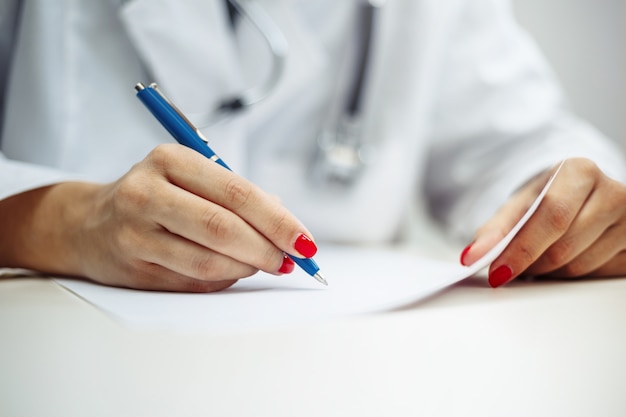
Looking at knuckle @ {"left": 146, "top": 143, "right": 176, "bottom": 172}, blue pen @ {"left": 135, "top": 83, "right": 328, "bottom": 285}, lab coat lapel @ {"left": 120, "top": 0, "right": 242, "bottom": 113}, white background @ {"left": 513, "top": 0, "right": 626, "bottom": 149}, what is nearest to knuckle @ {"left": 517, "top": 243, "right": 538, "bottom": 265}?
blue pen @ {"left": 135, "top": 83, "right": 328, "bottom": 285}

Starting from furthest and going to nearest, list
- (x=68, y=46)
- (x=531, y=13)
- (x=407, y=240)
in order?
(x=531, y=13) < (x=407, y=240) < (x=68, y=46)

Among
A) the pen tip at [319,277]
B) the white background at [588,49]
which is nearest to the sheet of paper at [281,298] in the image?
the pen tip at [319,277]

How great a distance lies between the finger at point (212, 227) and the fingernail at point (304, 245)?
0.06 ft

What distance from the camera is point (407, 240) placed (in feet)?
2.87

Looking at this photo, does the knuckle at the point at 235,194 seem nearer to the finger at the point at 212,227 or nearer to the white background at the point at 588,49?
the finger at the point at 212,227

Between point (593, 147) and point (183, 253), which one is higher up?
point (593, 147)

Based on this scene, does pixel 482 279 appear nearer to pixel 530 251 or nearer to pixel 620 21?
pixel 530 251

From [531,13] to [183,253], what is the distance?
109cm

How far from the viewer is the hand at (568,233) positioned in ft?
1.37

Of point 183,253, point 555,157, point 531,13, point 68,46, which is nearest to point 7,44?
point 68,46

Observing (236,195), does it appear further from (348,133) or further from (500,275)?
(348,133)

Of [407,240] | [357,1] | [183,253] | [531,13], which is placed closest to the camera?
[183,253]

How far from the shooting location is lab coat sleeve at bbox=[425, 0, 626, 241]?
2.55ft

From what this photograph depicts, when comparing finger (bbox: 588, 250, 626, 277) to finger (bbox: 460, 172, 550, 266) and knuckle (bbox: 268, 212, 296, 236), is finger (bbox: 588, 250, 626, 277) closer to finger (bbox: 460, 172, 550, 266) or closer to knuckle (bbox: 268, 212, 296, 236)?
finger (bbox: 460, 172, 550, 266)
